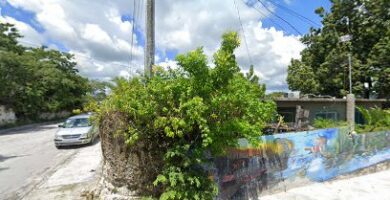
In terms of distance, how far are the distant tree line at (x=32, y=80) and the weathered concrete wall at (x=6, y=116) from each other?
1.55ft

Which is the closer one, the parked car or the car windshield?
the parked car

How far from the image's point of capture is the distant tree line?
2811 centimetres

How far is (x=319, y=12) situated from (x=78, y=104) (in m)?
35.5

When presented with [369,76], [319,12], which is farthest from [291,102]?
[319,12]

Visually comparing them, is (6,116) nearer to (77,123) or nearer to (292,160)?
(77,123)

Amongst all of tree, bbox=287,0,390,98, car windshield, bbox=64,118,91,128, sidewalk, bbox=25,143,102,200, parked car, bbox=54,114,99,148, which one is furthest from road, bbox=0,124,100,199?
tree, bbox=287,0,390,98

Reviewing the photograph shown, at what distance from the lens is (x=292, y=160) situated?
28.4 feet

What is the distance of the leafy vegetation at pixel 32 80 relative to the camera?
28139 millimetres

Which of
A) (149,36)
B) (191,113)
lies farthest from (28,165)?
(191,113)

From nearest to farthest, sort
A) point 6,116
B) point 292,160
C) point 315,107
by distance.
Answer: point 292,160 → point 315,107 → point 6,116

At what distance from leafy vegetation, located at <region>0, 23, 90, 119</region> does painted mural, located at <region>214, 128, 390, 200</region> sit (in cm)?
2526

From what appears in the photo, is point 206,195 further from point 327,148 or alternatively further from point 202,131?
point 327,148

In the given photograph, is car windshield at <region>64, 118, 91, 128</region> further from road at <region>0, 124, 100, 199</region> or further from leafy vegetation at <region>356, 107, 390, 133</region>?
leafy vegetation at <region>356, 107, 390, 133</region>

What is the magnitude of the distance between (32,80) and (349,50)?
30248 millimetres
